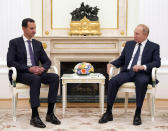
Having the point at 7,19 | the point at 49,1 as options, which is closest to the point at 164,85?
the point at 49,1

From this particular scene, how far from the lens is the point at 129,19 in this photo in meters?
5.70

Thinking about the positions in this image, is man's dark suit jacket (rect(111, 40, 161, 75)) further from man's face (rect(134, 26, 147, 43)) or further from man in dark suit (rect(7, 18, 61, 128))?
man in dark suit (rect(7, 18, 61, 128))

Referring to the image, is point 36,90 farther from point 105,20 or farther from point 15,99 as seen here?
point 105,20

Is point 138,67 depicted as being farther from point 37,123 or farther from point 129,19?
point 129,19

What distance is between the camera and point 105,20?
5.71 metres

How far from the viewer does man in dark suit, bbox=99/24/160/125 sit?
3895 mm

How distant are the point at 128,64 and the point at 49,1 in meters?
2.25

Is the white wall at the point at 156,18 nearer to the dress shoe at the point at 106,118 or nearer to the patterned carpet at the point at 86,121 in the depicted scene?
the patterned carpet at the point at 86,121

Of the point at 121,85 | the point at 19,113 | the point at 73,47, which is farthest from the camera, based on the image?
the point at 73,47

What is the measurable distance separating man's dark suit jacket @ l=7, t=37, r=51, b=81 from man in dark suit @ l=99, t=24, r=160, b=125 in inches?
40.3

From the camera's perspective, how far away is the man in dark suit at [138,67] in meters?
3.89

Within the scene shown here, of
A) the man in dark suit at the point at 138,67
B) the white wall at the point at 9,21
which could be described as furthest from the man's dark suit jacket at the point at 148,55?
the white wall at the point at 9,21

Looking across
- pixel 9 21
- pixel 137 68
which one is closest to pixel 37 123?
pixel 137 68

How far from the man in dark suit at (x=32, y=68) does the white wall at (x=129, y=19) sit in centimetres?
152
